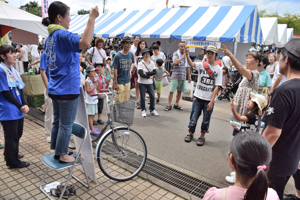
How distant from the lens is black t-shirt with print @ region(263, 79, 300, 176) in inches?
69.2

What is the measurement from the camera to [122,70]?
17.4ft

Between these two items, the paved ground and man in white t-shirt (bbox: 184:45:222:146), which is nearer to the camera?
the paved ground

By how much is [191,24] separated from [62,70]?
34.2 feet

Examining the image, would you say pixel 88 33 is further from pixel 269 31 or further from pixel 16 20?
pixel 269 31

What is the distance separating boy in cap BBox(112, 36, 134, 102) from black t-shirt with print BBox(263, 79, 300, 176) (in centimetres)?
387

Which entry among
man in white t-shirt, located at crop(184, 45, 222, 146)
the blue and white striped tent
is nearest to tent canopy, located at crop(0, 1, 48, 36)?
man in white t-shirt, located at crop(184, 45, 222, 146)

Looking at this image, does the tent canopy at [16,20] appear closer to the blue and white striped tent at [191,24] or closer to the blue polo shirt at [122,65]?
the blue polo shirt at [122,65]

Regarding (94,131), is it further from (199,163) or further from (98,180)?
(199,163)

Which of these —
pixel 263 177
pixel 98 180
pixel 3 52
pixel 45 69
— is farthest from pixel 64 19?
pixel 263 177

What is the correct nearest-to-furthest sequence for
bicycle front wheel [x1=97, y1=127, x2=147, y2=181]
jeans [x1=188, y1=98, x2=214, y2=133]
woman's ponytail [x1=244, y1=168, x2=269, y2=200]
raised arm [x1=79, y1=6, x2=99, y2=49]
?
1. woman's ponytail [x1=244, y1=168, x2=269, y2=200]
2. raised arm [x1=79, y1=6, x2=99, y2=49]
3. bicycle front wheel [x1=97, y1=127, x2=147, y2=181]
4. jeans [x1=188, y1=98, x2=214, y2=133]

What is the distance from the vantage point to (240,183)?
1.27 meters

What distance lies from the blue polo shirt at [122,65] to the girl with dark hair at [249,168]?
13.9 feet

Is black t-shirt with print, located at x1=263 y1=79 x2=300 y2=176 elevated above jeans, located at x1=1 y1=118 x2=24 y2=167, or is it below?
above

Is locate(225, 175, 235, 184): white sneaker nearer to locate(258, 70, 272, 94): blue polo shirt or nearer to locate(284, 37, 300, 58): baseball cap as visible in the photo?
locate(284, 37, 300, 58): baseball cap
